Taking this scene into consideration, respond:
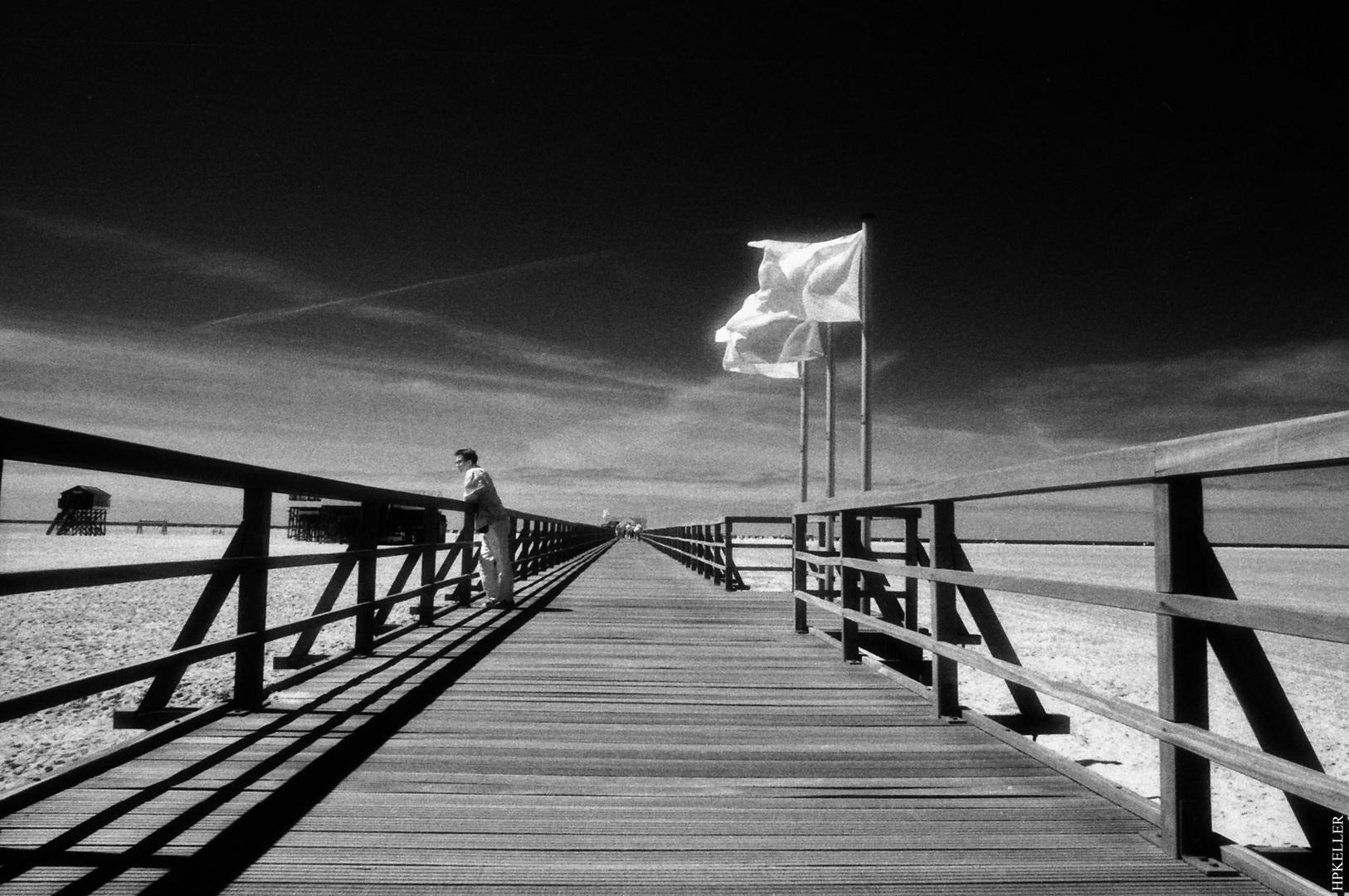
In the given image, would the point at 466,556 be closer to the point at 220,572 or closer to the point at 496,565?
the point at 496,565

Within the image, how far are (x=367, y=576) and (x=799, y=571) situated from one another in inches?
140

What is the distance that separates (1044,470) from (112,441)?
2976 mm

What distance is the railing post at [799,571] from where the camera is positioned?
22.7 feet

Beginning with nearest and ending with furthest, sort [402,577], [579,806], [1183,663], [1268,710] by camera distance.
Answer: [1268,710], [1183,663], [579,806], [402,577]

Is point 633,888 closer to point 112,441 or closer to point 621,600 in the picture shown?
point 112,441

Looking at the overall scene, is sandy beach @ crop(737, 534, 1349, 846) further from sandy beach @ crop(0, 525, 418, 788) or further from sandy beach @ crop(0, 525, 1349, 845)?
sandy beach @ crop(0, 525, 418, 788)

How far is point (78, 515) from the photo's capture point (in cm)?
7869

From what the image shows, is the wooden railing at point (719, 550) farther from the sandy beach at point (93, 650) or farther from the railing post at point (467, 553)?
the sandy beach at point (93, 650)

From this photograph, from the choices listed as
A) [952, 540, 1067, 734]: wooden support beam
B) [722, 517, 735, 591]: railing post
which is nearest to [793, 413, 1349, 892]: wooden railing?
[952, 540, 1067, 734]: wooden support beam

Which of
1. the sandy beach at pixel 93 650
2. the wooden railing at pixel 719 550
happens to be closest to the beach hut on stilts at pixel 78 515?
the sandy beach at pixel 93 650

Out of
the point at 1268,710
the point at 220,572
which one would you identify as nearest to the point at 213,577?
the point at 220,572

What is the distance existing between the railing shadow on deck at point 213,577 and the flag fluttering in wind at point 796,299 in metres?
6.30

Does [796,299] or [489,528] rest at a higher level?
[796,299]

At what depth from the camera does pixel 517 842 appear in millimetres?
2332
